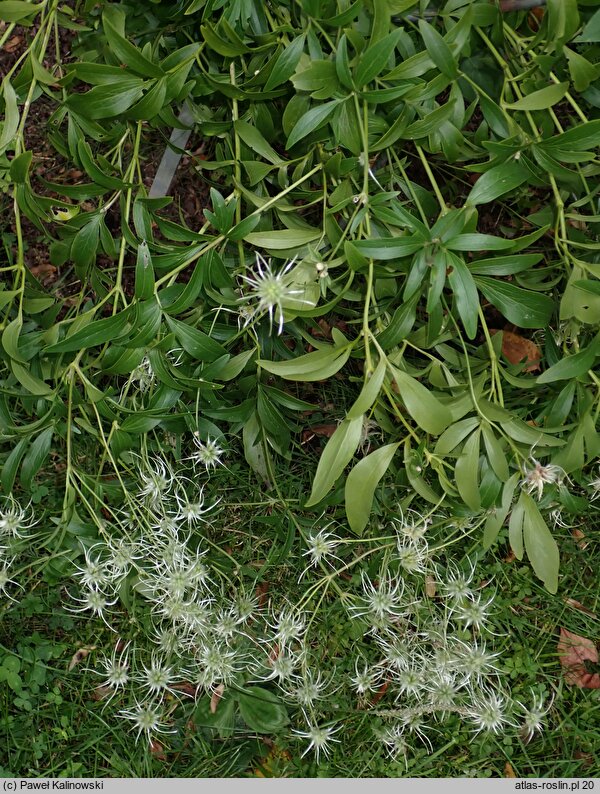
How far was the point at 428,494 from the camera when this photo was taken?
44.1 inches

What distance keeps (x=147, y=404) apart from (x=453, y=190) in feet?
2.26

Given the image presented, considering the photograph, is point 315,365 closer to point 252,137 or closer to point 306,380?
point 306,380

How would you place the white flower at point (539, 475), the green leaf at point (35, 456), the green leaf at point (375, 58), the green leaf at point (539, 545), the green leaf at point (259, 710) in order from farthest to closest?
the green leaf at point (259, 710) < the green leaf at point (35, 456) < the green leaf at point (539, 545) < the white flower at point (539, 475) < the green leaf at point (375, 58)

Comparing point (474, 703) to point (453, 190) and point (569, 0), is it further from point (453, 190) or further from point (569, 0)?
point (569, 0)

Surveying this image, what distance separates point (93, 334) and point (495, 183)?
0.62m

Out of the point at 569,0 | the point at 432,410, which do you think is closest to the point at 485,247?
the point at 432,410

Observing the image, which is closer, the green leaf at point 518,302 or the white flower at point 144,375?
the green leaf at point 518,302

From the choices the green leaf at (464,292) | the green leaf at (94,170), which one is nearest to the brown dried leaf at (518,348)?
the green leaf at (464,292)

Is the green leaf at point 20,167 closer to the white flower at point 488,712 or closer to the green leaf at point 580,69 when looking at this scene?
the green leaf at point 580,69

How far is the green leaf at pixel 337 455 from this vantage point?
3.25 ft

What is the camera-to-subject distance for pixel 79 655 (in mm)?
1502

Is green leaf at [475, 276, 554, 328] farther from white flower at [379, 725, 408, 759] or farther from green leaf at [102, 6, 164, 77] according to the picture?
white flower at [379, 725, 408, 759]

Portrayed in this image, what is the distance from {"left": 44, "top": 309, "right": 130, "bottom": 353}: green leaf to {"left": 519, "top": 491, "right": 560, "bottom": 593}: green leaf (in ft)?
2.25

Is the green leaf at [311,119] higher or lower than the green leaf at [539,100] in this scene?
lower
